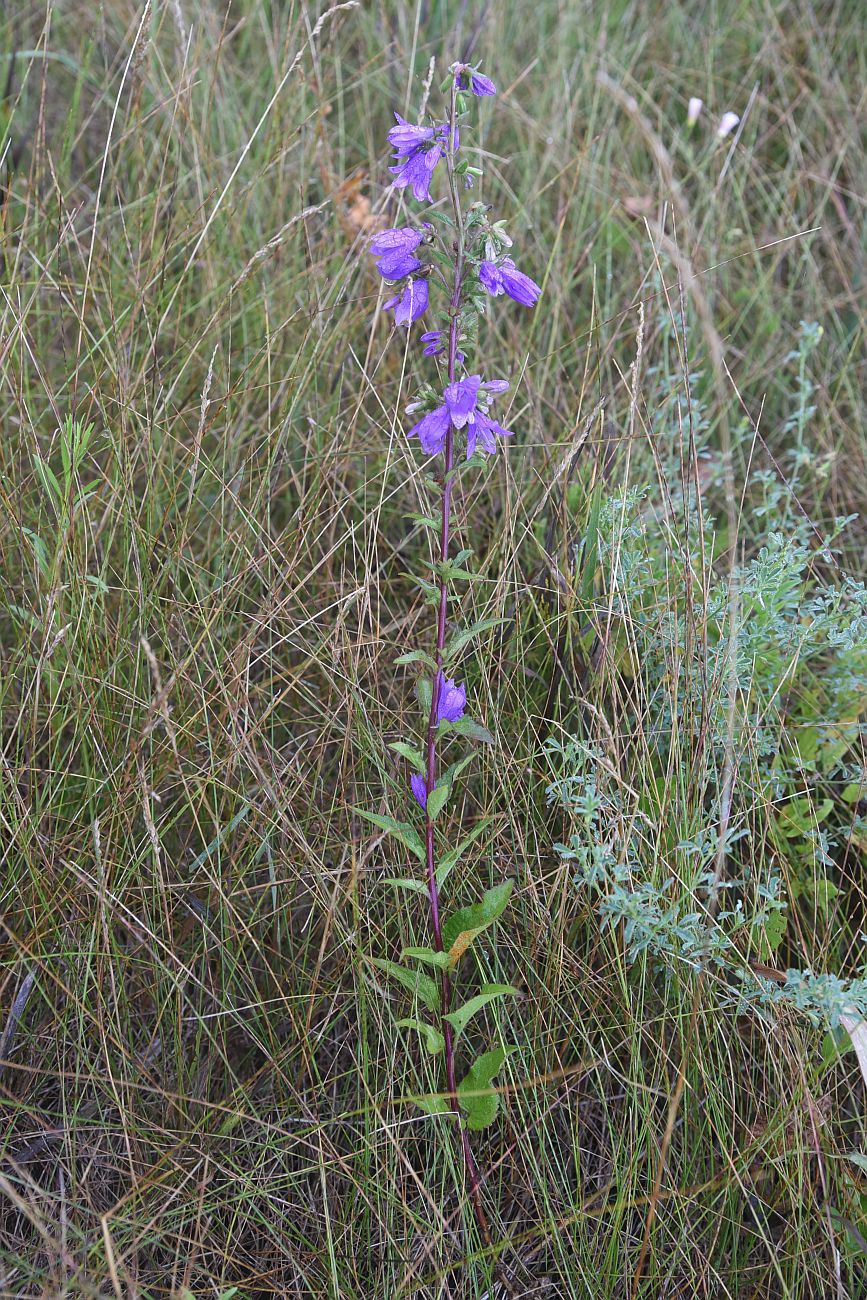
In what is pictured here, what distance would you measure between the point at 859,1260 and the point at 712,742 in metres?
0.87

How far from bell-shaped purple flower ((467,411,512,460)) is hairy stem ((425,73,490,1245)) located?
0.11ft

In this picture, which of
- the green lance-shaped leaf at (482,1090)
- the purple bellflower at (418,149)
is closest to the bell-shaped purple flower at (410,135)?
the purple bellflower at (418,149)

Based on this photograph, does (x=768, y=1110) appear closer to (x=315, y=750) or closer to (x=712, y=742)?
(x=712, y=742)

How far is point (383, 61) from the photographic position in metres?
3.45

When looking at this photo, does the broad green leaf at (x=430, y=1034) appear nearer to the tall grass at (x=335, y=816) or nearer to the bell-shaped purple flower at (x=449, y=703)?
the tall grass at (x=335, y=816)

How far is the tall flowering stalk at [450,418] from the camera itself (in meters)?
1.53

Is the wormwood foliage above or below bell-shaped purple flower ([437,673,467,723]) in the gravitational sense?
below

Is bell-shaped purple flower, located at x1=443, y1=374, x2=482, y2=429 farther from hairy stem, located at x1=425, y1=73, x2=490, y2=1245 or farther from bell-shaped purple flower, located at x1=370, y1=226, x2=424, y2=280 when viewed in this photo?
bell-shaped purple flower, located at x1=370, y1=226, x2=424, y2=280

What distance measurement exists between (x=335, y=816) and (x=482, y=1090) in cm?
62

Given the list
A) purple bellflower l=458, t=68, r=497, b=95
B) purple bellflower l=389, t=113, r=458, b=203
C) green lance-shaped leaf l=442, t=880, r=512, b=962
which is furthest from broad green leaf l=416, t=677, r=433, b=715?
purple bellflower l=458, t=68, r=497, b=95

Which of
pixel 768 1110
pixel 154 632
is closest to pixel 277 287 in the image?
pixel 154 632

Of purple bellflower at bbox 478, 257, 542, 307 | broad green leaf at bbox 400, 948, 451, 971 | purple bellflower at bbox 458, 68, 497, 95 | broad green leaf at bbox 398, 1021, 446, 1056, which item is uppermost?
purple bellflower at bbox 458, 68, 497, 95

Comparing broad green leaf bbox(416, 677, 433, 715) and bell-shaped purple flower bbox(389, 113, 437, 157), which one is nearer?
bell-shaped purple flower bbox(389, 113, 437, 157)

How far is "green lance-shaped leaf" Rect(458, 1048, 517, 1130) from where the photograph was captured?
1.67m
